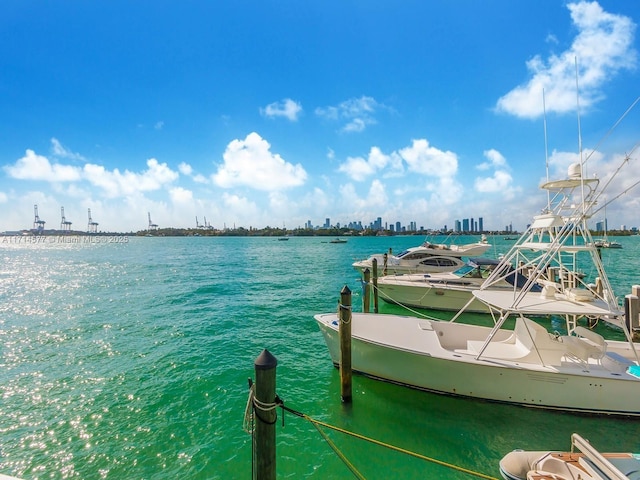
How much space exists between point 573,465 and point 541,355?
356cm

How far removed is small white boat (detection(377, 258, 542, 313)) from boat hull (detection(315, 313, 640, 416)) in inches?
275

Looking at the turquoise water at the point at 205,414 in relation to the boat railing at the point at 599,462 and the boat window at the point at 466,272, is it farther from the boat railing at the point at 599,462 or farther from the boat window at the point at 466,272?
the boat window at the point at 466,272

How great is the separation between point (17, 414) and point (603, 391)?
13.6 meters

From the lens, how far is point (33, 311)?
56.3 ft

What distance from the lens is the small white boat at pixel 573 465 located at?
3654mm

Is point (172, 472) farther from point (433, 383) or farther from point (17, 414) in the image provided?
point (433, 383)

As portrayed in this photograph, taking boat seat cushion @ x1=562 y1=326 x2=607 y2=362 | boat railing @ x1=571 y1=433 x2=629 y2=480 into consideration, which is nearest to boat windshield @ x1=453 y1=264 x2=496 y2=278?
boat seat cushion @ x1=562 y1=326 x2=607 y2=362

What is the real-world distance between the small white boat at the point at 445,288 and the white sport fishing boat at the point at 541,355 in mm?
6878

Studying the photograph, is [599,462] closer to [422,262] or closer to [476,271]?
[476,271]

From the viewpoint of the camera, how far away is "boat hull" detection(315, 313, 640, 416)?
6520 mm

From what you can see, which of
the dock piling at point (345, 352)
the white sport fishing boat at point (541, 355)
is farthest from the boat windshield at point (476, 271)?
the dock piling at point (345, 352)

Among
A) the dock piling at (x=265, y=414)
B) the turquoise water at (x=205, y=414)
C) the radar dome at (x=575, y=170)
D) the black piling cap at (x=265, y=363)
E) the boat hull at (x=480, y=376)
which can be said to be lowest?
the turquoise water at (x=205, y=414)


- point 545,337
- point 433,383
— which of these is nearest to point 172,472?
point 433,383

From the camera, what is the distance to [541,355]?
23.2 feet
